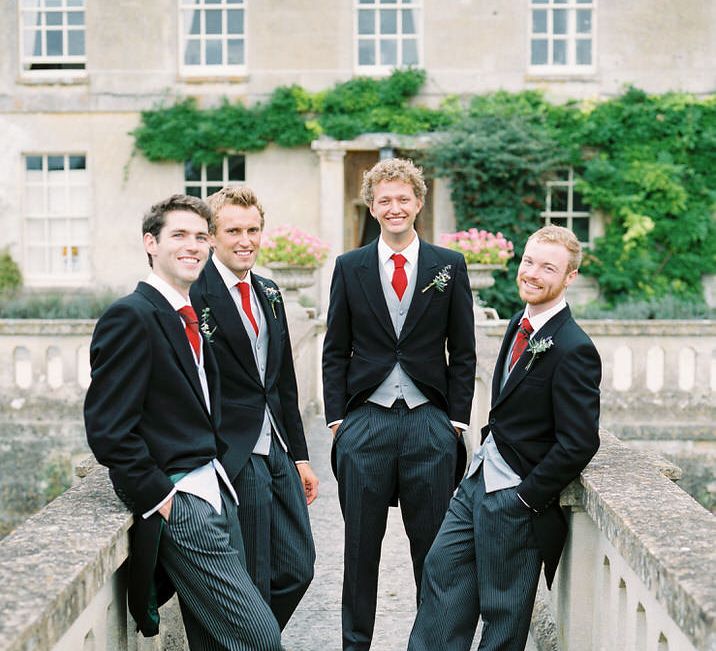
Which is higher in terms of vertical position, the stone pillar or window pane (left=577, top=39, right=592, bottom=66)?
window pane (left=577, top=39, right=592, bottom=66)

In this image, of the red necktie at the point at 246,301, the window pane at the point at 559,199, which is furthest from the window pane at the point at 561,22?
the red necktie at the point at 246,301

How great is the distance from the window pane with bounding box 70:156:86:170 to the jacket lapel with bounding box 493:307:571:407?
15558 mm

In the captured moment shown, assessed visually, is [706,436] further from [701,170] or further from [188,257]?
[188,257]

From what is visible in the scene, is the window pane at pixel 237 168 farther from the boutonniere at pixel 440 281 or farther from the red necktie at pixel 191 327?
the red necktie at pixel 191 327

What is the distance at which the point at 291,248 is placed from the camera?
11086 mm

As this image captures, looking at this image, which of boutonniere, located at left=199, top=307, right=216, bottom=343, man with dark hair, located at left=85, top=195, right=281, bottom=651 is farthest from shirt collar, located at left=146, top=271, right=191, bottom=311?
boutonniere, located at left=199, top=307, right=216, bottom=343

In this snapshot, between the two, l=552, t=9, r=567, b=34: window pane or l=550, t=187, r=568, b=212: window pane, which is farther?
l=550, t=187, r=568, b=212: window pane

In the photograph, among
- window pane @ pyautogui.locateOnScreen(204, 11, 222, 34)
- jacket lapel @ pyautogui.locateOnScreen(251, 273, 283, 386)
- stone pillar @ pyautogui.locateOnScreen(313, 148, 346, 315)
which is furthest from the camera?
window pane @ pyautogui.locateOnScreen(204, 11, 222, 34)

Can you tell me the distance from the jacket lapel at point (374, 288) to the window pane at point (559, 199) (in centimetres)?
1407

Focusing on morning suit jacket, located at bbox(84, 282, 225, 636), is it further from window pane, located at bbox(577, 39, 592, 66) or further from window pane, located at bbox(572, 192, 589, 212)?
window pane, located at bbox(577, 39, 592, 66)

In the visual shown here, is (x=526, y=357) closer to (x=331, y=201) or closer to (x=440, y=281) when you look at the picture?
(x=440, y=281)

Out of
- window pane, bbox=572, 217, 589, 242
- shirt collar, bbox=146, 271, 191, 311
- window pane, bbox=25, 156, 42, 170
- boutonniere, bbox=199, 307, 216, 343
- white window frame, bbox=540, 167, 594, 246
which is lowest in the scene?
boutonniere, bbox=199, 307, 216, 343

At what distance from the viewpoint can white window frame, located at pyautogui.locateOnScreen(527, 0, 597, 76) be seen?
56.2 feet

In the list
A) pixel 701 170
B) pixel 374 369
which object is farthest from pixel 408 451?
pixel 701 170
